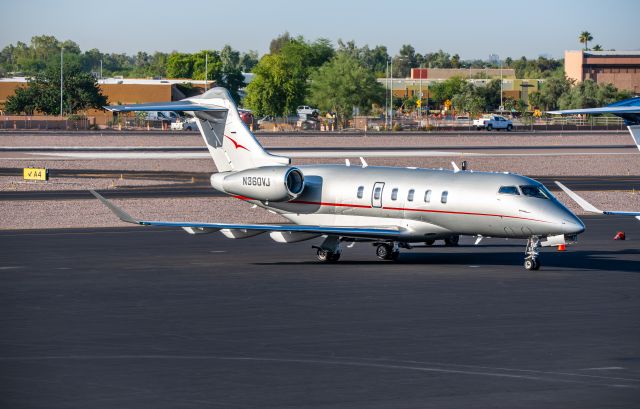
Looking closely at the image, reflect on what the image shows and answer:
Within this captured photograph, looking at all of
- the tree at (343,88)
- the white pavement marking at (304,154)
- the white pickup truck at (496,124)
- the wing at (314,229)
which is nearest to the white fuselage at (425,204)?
the wing at (314,229)

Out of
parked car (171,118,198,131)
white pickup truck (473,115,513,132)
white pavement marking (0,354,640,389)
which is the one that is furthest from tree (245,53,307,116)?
white pavement marking (0,354,640,389)

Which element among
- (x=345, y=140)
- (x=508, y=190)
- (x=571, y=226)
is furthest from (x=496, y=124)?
(x=571, y=226)

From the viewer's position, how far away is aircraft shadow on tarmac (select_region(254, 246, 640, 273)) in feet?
116

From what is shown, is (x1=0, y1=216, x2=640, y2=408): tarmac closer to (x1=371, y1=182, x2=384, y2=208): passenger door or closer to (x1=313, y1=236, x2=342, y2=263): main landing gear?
(x1=313, y1=236, x2=342, y2=263): main landing gear

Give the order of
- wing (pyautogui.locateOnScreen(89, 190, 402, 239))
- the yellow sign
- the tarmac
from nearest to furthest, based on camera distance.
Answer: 1. the tarmac
2. wing (pyautogui.locateOnScreen(89, 190, 402, 239))
3. the yellow sign

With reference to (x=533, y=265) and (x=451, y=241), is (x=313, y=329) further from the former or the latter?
(x=451, y=241)

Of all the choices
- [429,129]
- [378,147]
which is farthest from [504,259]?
[429,129]

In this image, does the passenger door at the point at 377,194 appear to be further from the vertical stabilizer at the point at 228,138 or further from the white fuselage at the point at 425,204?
the vertical stabilizer at the point at 228,138

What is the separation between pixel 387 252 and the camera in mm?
36938

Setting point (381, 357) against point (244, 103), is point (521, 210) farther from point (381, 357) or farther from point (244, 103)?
point (244, 103)

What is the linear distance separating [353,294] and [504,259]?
31.9 feet

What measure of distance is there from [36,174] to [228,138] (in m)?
29.7

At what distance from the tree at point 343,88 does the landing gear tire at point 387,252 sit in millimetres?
146824

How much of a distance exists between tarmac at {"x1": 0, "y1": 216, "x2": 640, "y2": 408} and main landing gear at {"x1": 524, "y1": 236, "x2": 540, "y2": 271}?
2.43 feet
